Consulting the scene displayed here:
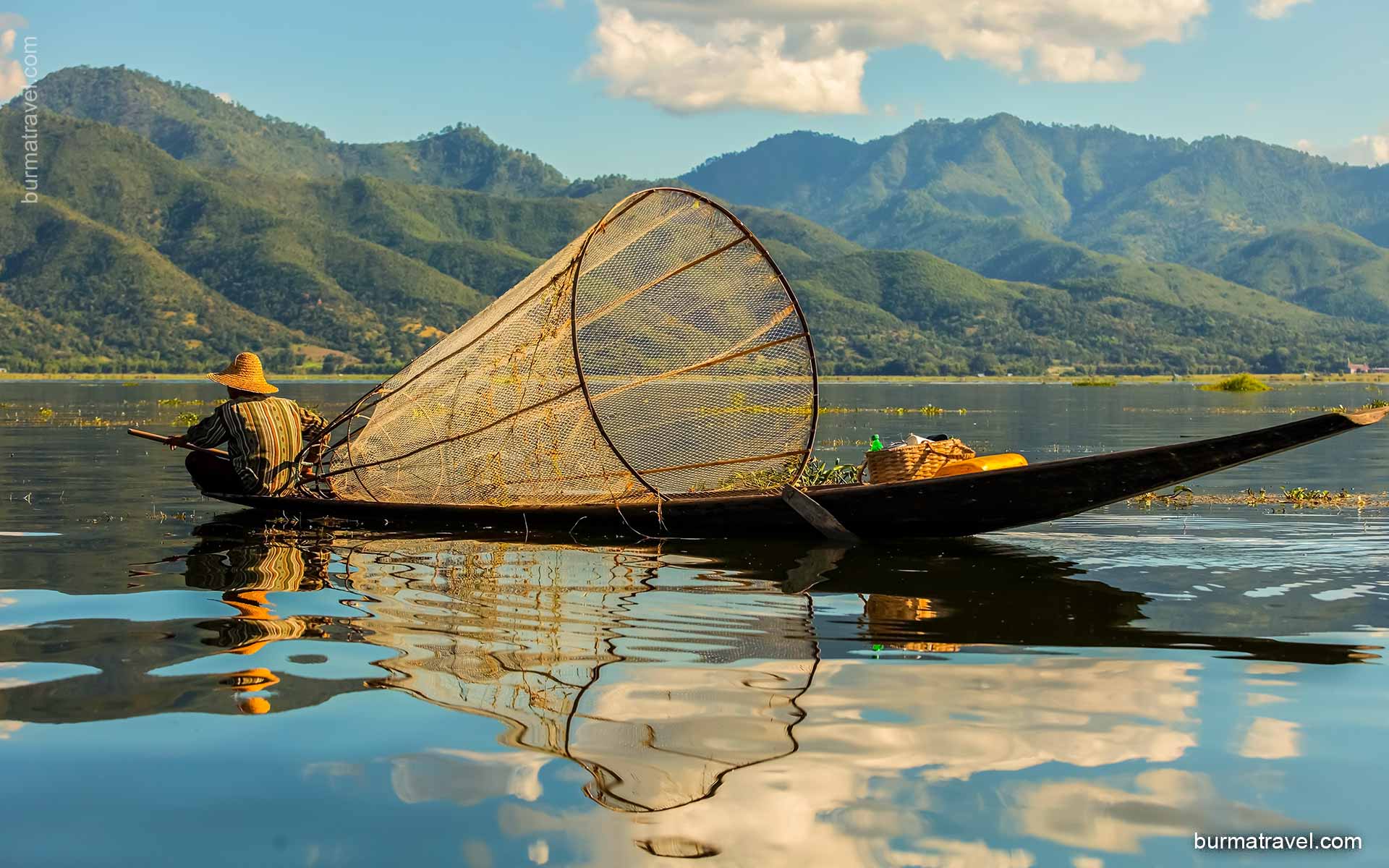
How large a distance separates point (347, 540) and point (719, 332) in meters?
5.73

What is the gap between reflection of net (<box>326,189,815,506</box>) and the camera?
13961 mm

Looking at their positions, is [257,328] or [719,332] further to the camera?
[257,328]

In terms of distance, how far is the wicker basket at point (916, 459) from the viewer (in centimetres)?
1299

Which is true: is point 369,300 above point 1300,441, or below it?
above

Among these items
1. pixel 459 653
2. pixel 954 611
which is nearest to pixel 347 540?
pixel 459 653

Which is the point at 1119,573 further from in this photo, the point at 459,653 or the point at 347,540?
the point at 347,540

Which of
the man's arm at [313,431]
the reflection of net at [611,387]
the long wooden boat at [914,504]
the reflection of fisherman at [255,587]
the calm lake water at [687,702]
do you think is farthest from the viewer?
the man's arm at [313,431]

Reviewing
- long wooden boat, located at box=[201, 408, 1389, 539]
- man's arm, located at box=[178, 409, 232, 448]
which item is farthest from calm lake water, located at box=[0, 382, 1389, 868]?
man's arm, located at box=[178, 409, 232, 448]

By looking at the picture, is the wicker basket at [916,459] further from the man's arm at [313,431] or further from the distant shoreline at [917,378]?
the distant shoreline at [917,378]

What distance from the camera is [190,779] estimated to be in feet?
19.1

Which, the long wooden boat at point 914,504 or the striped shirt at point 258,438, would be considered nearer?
the long wooden boat at point 914,504

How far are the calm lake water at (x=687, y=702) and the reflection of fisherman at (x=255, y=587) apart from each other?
0.05m

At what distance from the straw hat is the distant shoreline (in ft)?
339

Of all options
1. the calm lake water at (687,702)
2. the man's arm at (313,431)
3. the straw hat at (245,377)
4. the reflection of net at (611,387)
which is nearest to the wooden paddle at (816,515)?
the calm lake water at (687,702)
